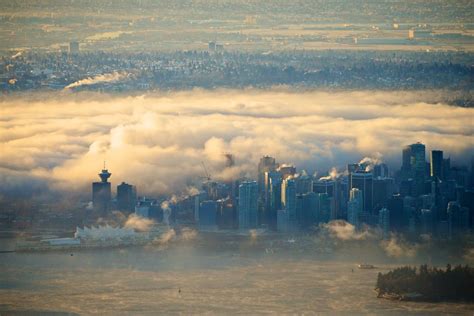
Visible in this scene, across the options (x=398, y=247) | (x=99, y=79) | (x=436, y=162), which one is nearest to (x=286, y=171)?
(x=436, y=162)

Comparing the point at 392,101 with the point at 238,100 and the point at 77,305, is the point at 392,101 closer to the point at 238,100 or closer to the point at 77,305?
the point at 238,100

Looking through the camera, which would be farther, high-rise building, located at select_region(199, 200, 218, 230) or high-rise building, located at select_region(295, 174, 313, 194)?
high-rise building, located at select_region(295, 174, 313, 194)

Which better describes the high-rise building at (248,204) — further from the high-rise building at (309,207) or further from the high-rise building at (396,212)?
the high-rise building at (396,212)

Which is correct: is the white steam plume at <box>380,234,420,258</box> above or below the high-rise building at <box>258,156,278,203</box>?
below

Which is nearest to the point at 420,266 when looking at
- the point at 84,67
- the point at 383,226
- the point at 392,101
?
the point at 383,226

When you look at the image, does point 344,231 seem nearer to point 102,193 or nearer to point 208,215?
point 208,215

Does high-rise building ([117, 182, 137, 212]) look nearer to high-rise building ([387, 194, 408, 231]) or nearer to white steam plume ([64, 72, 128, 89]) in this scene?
white steam plume ([64, 72, 128, 89])
